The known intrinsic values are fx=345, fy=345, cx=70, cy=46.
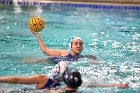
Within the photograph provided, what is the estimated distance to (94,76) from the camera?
5199 mm

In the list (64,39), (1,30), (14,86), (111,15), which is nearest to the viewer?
(14,86)

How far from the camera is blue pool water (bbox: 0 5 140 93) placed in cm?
531

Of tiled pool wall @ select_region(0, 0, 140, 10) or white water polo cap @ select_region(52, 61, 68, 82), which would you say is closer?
white water polo cap @ select_region(52, 61, 68, 82)

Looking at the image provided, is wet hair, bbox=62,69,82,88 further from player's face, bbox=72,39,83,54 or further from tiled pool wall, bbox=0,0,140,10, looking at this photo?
tiled pool wall, bbox=0,0,140,10

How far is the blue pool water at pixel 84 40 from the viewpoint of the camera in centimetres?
531

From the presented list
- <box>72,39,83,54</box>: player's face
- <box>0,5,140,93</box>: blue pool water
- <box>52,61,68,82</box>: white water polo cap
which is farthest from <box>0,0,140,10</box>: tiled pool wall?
<box>52,61,68,82</box>: white water polo cap

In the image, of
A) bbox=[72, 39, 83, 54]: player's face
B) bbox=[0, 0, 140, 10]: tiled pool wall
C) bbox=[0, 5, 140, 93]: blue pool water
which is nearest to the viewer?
bbox=[72, 39, 83, 54]: player's face

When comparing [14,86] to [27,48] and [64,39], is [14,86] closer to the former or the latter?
[27,48]

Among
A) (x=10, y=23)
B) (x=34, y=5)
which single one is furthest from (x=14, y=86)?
(x=34, y=5)

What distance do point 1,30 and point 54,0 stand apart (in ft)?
13.0

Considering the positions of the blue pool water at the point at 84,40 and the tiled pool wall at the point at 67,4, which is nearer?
the blue pool water at the point at 84,40

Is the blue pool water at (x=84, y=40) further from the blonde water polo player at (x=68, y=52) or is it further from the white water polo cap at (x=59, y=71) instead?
the white water polo cap at (x=59, y=71)

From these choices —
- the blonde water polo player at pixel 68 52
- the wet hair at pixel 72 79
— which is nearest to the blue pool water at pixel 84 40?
the blonde water polo player at pixel 68 52

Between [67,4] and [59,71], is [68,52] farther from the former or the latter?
[67,4]
